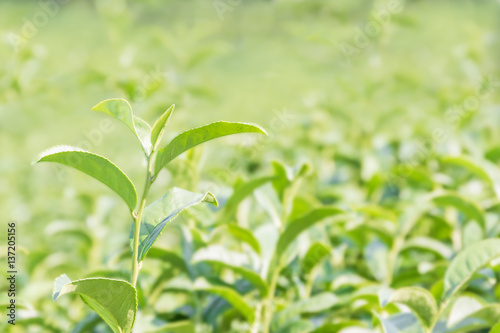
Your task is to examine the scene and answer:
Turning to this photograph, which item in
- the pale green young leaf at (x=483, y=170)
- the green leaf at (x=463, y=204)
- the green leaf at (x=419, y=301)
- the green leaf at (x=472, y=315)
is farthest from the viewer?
the pale green young leaf at (x=483, y=170)

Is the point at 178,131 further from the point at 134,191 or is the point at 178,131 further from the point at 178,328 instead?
the point at 134,191

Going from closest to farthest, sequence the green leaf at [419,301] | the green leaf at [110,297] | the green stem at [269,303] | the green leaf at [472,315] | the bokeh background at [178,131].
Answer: the green leaf at [110,297] < the green leaf at [419,301] < the green leaf at [472,315] < the green stem at [269,303] < the bokeh background at [178,131]

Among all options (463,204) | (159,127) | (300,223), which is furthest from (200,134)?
(463,204)

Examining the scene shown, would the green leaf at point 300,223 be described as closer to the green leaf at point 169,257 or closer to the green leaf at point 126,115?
the green leaf at point 169,257

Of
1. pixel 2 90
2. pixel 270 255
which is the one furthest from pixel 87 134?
pixel 270 255

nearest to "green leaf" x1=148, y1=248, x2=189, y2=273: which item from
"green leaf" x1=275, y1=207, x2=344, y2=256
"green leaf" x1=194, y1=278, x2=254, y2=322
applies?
"green leaf" x1=194, y1=278, x2=254, y2=322

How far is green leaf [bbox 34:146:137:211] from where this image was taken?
68 centimetres

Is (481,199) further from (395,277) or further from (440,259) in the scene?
(395,277)

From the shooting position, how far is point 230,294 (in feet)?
3.12

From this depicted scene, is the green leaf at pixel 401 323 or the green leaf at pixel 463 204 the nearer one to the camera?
the green leaf at pixel 401 323

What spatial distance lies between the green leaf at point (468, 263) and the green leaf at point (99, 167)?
49cm

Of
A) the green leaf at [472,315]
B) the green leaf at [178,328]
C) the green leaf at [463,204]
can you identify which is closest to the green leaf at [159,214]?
the green leaf at [178,328]

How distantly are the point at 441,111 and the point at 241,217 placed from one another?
130cm

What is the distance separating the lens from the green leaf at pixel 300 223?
0.96 meters
